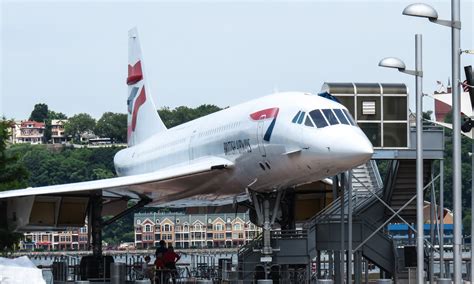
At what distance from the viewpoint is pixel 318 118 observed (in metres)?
33.2

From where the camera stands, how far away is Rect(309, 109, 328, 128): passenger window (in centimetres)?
3303

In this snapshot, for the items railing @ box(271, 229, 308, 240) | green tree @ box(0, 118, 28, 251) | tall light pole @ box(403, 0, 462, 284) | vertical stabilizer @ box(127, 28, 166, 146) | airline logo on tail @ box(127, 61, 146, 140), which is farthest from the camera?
green tree @ box(0, 118, 28, 251)

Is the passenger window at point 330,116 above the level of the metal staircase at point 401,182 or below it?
above

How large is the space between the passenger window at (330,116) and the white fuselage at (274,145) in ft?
0.24

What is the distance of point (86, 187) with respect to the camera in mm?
40094

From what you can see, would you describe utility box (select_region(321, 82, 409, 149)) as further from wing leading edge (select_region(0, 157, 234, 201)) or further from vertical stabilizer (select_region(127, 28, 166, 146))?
vertical stabilizer (select_region(127, 28, 166, 146))

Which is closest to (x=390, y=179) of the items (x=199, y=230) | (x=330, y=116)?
(x=330, y=116)

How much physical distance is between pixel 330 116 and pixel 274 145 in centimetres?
152

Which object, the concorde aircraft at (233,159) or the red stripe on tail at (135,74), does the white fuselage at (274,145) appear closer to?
the concorde aircraft at (233,159)

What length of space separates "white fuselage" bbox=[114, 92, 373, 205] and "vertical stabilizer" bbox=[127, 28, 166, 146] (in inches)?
425

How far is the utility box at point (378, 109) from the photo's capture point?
39.4 meters

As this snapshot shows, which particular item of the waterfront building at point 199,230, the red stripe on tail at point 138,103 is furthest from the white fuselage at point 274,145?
the waterfront building at point 199,230

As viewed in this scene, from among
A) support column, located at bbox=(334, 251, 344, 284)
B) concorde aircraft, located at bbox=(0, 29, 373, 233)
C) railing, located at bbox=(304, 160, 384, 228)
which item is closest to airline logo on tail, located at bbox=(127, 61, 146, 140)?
concorde aircraft, located at bbox=(0, 29, 373, 233)

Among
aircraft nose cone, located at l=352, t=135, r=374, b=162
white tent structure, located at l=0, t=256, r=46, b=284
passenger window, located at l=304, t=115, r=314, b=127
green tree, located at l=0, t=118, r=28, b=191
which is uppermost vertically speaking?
green tree, located at l=0, t=118, r=28, b=191
